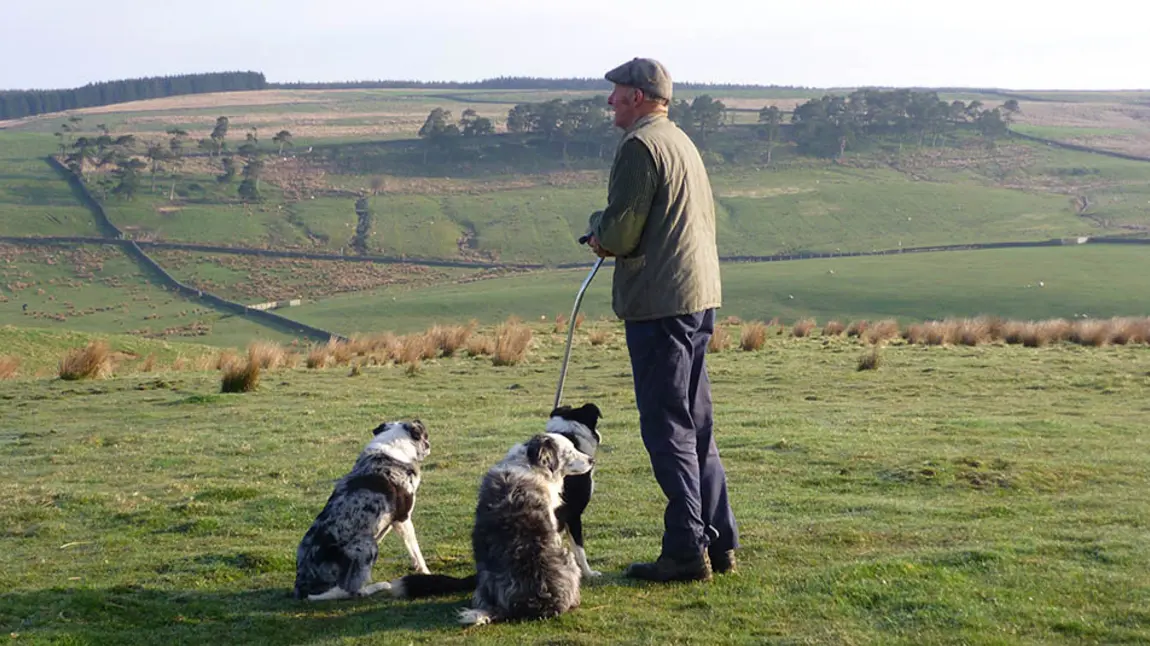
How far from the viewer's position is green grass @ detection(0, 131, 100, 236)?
10612cm

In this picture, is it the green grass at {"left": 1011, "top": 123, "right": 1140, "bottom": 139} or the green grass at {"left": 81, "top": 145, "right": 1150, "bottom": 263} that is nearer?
the green grass at {"left": 81, "top": 145, "right": 1150, "bottom": 263}

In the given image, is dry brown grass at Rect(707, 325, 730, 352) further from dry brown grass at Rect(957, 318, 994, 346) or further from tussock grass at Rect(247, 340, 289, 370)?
tussock grass at Rect(247, 340, 289, 370)

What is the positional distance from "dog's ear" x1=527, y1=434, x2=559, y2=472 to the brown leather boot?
3.19 feet

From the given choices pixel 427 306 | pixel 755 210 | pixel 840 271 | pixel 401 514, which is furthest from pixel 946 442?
pixel 755 210

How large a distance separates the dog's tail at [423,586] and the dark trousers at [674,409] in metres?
1.44

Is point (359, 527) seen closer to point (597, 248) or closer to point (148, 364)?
point (597, 248)

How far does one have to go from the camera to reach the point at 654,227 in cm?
748

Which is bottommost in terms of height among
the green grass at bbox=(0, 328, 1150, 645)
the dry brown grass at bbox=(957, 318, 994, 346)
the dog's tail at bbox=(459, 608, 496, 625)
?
the dry brown grass at bbox=(957, 318, 994, 346)

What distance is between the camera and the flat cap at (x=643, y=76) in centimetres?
748

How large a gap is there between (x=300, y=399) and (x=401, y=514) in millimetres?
12341

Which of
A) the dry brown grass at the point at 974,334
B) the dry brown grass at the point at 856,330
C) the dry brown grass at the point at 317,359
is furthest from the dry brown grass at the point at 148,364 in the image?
the dry brown grass at the point at 974,334

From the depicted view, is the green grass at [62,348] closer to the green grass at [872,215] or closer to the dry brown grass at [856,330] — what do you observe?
the dry brown grass at [856,330]

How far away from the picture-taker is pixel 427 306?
7000 cm

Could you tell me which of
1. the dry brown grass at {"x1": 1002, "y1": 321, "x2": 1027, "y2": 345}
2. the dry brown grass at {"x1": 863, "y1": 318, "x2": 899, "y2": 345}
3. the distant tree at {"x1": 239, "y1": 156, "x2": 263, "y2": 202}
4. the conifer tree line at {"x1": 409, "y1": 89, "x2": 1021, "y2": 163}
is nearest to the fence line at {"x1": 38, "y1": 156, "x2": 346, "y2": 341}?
the distant tree at {"x1": 239, "y1": 156, "x2": 263, "y2": 202}
